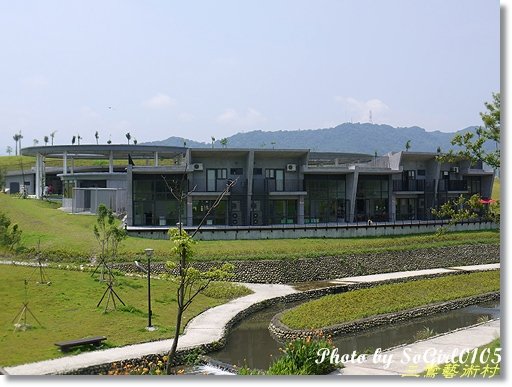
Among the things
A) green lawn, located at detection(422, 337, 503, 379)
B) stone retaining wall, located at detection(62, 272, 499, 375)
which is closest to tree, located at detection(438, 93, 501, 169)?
stone retaining wall, located at detection(62, 272, 499, 375)

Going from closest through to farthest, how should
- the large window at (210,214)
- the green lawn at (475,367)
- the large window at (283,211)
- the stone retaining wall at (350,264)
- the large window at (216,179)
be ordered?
the green lawn at (475,367), the stone retaining wall at (350,264), the large window at (210,214), the large window at (216,179), the large window at (283,211)

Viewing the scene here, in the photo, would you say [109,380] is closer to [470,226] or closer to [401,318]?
[401,318]

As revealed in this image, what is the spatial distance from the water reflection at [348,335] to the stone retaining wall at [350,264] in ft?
18.1

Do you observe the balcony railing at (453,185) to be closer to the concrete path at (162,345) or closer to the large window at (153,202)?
the large window at (153,202)

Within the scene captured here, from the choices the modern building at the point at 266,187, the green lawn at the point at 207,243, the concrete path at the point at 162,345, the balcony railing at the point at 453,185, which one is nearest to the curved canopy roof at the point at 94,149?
the modern building at the point at 266,187

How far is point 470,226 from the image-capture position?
38.2 m

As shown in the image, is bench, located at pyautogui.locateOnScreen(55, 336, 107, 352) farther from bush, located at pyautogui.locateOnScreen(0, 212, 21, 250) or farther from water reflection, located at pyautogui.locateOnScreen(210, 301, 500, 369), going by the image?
bush, located at pyautogui.locateOnScreen(0, 212, 21, 250)

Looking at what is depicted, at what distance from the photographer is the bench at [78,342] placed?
15125 millimetres

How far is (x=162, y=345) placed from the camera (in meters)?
16.4

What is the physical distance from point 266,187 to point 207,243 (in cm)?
868

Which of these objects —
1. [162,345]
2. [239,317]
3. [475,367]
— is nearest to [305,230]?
[239,317]

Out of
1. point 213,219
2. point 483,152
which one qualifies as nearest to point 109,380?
point 483,152

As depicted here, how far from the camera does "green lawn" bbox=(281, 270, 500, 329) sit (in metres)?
20.2

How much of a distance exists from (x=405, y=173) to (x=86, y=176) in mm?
22796
